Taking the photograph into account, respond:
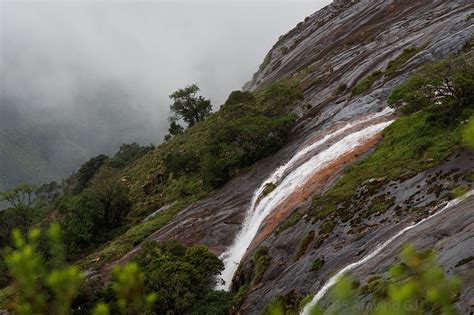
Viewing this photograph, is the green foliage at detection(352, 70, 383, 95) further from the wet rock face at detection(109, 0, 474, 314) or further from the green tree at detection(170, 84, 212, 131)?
the green tree at detection(170, 84, 212, 131)

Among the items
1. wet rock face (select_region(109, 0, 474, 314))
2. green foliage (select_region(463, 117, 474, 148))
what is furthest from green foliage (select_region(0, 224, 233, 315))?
green foliage (select_region(463, 117, 474, 148))

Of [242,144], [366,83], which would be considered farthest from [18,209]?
[366,83]

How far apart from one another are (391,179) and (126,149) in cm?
9905

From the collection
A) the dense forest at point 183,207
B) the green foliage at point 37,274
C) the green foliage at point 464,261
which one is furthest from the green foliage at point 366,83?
the green foliage at point 37,274

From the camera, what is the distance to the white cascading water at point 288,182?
3177cm

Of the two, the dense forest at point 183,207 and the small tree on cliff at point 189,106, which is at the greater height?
the small tree on cliff at point 189,106

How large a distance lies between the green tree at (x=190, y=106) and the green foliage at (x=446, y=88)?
6435cm

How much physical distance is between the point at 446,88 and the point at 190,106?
223 feet

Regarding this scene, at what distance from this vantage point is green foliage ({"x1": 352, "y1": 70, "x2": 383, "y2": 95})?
141 ft

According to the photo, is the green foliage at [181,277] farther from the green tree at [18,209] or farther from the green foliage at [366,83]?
the green tree at [18,209]

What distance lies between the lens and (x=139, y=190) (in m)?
60.1

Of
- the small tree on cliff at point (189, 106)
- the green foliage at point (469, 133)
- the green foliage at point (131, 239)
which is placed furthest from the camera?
the small tree on cliff at point (189, 106)

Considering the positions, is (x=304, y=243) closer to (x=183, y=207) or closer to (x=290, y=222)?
(x=290, y=222)

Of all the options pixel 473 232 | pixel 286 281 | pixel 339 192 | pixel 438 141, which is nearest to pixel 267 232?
pixel 339 192
